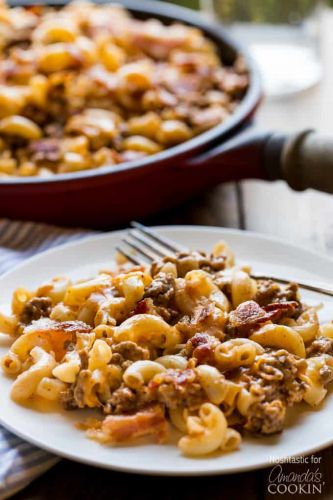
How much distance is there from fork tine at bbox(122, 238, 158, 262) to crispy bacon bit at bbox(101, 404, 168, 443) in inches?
20.6

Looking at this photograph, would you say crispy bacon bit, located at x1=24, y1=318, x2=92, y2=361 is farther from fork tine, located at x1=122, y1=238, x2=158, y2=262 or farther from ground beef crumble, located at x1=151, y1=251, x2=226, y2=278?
fork tine, located at x1=122, y1=238, x2=158, y2=262

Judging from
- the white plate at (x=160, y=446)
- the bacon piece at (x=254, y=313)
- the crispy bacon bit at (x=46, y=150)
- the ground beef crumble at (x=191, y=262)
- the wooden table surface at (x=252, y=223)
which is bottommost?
the wooden table surface at (x=252, y=223)

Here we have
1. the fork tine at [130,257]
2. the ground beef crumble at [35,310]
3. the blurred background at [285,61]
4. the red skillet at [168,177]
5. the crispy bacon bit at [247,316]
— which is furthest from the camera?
the blurred background at [285,61]

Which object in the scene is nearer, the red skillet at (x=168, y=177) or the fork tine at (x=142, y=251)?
the fork tine at (x=142, y=251)

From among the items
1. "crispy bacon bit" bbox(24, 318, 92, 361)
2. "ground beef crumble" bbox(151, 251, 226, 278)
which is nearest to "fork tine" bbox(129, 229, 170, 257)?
"ground beef crumble" bbox(151, 251, 226, 278)

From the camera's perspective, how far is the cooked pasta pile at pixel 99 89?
8.04 ft

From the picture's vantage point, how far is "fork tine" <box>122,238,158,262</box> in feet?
6.38

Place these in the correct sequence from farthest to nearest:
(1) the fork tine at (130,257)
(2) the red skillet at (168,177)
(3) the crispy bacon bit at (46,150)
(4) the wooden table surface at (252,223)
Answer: (3) the crispy bacon bit at (46,150)
(2) the red skillet at (168,177)
(1) the fork tine at (130,257)
(4) the wooden table surface at (252,223)

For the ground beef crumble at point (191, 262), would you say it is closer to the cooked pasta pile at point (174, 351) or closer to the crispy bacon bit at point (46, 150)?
the cooked pasta pile at point (174, 351)

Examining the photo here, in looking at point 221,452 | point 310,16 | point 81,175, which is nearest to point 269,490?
point 221,452

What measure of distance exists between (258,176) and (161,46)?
0.82m

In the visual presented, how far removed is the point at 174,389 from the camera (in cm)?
146

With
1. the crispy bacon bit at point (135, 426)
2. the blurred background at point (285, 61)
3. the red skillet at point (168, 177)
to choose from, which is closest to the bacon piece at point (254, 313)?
the crispy bacon bit at point (135, 426)

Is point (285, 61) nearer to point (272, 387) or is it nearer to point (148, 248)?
point (148, 248)
